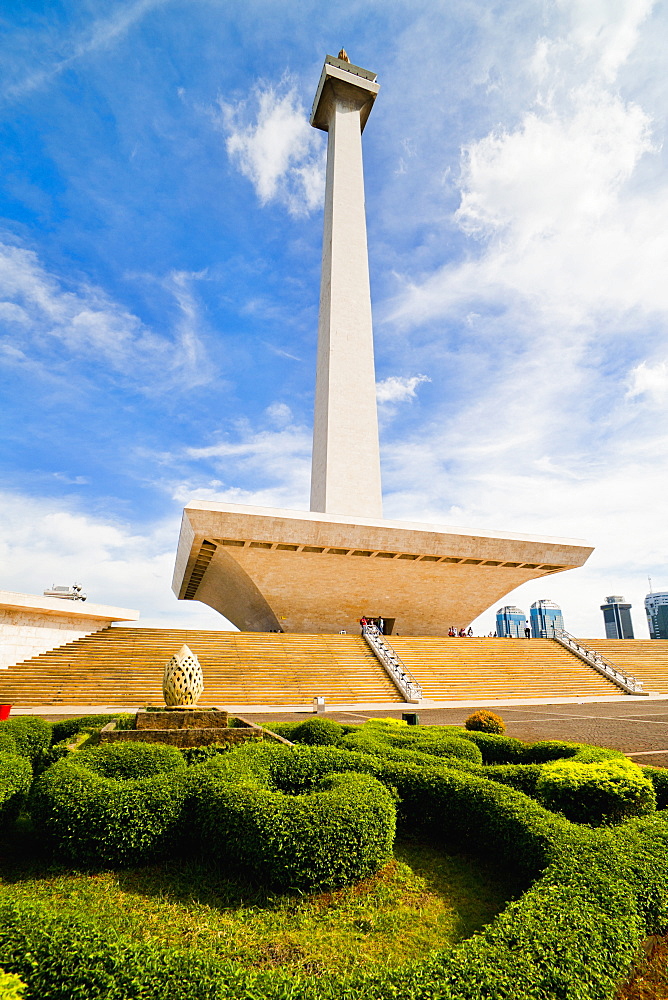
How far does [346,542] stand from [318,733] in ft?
51.3

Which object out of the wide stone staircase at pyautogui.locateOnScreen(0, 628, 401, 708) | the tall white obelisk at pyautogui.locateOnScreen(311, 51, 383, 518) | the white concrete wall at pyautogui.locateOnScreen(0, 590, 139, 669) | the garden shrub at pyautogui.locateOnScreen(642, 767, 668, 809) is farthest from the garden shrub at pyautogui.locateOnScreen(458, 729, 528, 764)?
the tall white obelisk at pyautogui.locateOnScreen(311, 51, 383, 518)

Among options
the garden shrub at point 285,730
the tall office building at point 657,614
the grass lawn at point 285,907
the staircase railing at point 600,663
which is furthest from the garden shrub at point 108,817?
the tall office building at point 657,614

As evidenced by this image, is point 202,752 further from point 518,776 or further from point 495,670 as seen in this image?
point 495,670

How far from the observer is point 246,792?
13.5ft

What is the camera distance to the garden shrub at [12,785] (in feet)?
15.4

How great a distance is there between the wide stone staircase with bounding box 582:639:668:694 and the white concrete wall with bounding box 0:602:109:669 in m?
19.3

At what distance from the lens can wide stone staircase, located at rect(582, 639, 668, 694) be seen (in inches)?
830

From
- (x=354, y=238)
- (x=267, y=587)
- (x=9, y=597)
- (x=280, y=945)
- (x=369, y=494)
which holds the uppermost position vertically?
(x=354, y=238)

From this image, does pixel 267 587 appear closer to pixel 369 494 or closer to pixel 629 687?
pixel 369 494

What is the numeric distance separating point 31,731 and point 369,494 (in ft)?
64.7

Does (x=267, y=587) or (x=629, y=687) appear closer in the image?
(x=629, y=687)

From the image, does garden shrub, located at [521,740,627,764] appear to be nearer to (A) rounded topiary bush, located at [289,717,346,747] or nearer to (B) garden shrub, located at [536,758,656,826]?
(B) garden shrub, located at [536,758,656,826]

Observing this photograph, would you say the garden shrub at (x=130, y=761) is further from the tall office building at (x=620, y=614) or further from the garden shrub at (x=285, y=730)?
the tall office building at (x=620, y=614)

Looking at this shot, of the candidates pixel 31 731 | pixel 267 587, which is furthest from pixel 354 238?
pixel 31 731
